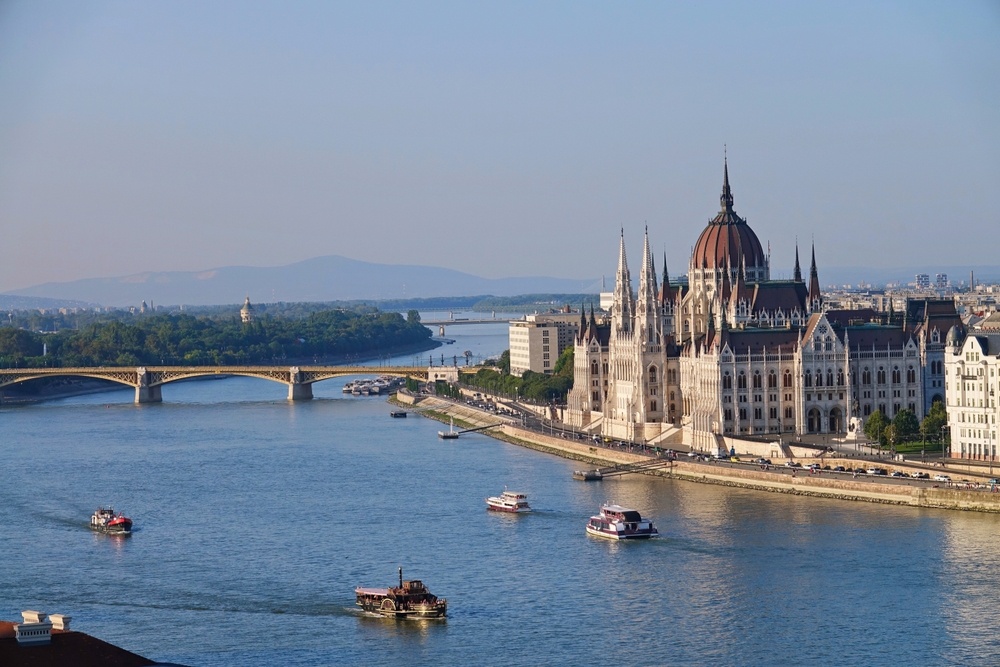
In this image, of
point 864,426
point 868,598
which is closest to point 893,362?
point 864,426

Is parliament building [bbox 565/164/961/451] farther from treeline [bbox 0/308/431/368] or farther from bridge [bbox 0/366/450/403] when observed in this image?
treeline [bbox 0/308/431/368]

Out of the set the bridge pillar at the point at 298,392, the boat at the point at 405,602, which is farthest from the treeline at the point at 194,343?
the boat at the point at 405,602

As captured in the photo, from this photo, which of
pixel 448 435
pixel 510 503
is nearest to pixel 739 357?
pixel 510 503

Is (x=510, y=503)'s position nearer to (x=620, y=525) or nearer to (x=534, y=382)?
(x=620, y=525)

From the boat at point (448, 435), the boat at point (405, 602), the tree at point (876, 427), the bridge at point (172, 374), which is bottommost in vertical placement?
the boat at point (405, 602)

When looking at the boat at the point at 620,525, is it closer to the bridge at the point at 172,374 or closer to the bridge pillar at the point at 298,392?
the bridge at the point at 172,374

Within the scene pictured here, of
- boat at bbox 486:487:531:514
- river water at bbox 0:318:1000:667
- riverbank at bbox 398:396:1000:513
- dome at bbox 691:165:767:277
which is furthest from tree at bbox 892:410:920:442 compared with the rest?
dome at bbox 691:165:767:277
